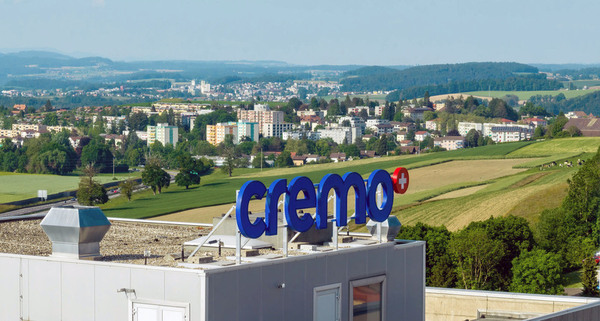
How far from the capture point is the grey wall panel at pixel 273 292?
22.4 metres

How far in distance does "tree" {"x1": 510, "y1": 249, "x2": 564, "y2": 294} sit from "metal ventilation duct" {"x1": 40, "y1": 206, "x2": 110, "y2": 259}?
5254cm

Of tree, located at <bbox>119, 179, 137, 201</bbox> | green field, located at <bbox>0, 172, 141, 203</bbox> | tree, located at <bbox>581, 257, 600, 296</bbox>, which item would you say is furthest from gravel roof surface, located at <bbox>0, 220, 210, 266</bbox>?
green field, located at <bbox>0, 172, 141, 203</bbox>

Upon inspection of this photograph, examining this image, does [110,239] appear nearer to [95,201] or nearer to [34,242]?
[34,242]

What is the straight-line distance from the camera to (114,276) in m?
21.5

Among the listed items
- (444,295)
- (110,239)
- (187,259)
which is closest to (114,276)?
(187,259)

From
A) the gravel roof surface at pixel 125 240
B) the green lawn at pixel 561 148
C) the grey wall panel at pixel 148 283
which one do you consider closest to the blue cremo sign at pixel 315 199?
the grey wall panel at pixel 148 283

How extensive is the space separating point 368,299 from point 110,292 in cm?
759

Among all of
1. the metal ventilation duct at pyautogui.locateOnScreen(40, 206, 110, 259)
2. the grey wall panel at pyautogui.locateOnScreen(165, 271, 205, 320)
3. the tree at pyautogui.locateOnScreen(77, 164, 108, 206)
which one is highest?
the metal ventilation duct at pyautogui.locateOnScreen(40, 206, 110, 259)

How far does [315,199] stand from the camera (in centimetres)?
2441

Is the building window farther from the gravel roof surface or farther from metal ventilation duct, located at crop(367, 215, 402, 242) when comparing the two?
the gravel roof surface

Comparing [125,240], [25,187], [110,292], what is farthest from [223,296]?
[25,187]

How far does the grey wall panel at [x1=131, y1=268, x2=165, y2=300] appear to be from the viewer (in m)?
20.9

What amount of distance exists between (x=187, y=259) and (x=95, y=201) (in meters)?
152

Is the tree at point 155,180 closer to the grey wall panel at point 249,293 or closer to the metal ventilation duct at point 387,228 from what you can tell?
the metal ventilation duct at point 387,228
